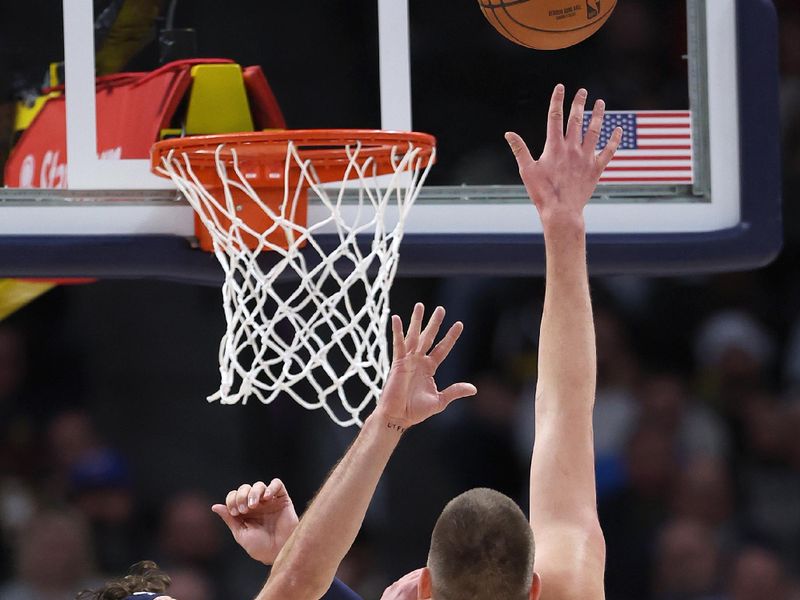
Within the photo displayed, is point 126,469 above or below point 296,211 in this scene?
below

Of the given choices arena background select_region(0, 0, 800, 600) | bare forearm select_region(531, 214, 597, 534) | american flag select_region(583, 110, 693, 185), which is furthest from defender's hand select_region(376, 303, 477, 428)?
arena background select_region(0, 0, 800, 600)

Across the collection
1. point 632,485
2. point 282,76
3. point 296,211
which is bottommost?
point 632,485

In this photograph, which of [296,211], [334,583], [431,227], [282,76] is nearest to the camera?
[334,583]

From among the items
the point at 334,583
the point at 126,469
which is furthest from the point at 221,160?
the point at 126,469

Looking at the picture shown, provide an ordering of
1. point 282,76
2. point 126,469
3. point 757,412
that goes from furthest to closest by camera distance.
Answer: point 757,412, point 126,469, point 282,76

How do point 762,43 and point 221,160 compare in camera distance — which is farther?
point 762,43

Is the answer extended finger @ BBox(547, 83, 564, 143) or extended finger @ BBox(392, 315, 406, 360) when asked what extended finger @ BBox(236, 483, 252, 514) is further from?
extended finger @ BBox(547, 83, 564, 143)

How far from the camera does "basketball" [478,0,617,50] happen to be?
2.66 metres

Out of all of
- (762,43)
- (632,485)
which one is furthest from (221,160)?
(632,485)

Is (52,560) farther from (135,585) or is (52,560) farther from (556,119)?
(556,119)

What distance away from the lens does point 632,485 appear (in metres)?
5.08

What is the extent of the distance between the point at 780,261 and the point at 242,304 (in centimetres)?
340

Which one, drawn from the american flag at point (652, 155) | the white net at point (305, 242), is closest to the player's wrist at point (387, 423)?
the white net at point (305, 242)

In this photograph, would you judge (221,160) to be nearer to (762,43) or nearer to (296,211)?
(296,211)
